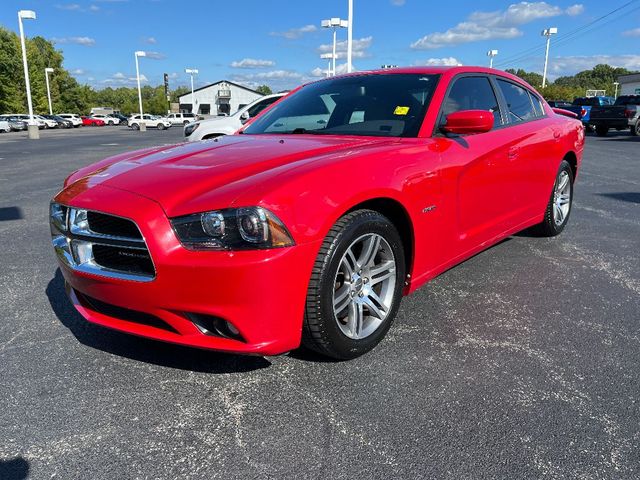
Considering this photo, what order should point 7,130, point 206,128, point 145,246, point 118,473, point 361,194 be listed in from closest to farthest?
1. point 118,473
2. point 145,246
3. point 361,194
4. point 206,128
5. point 7,130

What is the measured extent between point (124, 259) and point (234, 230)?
57cm

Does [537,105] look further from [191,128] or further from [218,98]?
[218,98]

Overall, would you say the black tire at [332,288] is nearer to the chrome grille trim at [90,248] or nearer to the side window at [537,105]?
the chrome grille trim at [90,248]

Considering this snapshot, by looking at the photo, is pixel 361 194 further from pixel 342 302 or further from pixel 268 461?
pixel 268 461

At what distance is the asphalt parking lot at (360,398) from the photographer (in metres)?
2.02

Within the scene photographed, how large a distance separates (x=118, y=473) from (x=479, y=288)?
2816mm

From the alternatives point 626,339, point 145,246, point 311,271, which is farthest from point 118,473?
point 626,339

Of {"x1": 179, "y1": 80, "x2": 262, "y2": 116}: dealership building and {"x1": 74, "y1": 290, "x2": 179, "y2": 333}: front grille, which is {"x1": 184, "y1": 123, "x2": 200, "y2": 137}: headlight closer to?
{"x1": 74, "y1": 290, "x2": 179, "y2": 333}: front grille

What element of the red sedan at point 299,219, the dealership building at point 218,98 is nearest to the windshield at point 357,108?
the red sedan at point 299,219

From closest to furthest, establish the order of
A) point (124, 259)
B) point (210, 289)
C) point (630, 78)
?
1. point (210, 289)
2. point (124, 259)
3. point (630, 78)

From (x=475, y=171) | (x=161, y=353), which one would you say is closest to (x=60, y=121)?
(x=161, y=353)

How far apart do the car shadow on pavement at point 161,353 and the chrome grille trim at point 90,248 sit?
21.6 inches

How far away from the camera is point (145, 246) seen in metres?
2.28

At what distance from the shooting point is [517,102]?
14.5 ft
